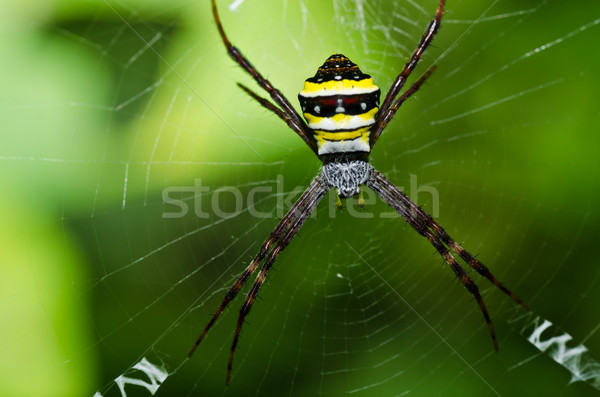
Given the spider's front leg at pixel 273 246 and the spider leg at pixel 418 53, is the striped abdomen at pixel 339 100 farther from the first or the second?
the spider's front leg at pixel 273 246

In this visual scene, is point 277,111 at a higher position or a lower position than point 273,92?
lower

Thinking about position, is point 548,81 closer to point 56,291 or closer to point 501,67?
point 501,67

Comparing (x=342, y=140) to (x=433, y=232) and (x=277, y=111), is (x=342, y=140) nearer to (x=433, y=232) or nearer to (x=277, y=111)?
(x=277, y=111)

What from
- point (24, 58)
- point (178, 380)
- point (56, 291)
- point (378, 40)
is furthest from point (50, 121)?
point (378, 40)

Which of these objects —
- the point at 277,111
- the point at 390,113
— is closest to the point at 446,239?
the point at 390,113

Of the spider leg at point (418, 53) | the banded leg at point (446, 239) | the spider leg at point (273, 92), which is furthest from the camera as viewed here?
the banded leg at point (446, 239)

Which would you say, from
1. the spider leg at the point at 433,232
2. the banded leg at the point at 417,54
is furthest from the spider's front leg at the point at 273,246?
the banded leg at the point at 417,54
